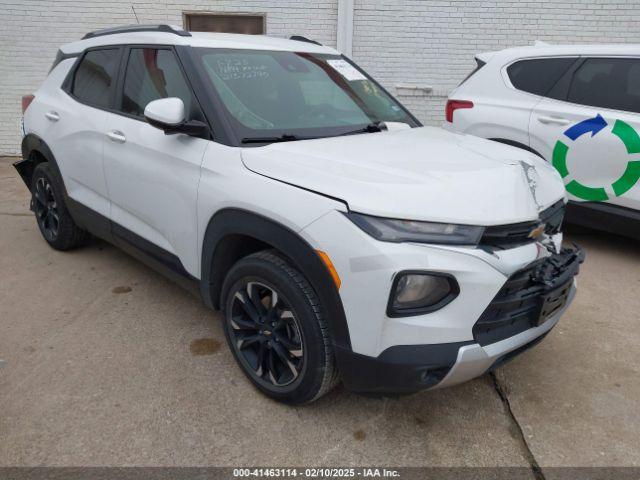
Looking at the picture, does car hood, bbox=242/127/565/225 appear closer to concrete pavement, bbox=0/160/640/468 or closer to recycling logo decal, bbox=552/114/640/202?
concrete pavement, bbox=0/160/640/468

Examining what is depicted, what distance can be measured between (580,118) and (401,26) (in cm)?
384

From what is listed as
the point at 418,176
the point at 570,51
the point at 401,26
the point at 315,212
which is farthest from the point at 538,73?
the point at 315,212

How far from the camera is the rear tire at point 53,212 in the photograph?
13.7ft

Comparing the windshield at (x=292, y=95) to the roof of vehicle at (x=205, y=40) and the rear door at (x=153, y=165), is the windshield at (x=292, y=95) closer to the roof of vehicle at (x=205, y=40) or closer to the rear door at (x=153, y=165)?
the roof of vehicle at (x=205, y=40)

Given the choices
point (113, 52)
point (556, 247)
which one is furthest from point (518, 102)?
point (113, 52)

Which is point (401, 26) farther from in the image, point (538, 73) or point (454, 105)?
point (538, 73)

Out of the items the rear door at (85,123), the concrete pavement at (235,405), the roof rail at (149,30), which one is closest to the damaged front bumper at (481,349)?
the concrete pavement at (235,405)

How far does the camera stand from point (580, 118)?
448 cm

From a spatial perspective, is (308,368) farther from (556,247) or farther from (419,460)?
(556,247)

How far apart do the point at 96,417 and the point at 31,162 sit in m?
2.91

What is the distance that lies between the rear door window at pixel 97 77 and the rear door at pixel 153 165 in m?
0.16

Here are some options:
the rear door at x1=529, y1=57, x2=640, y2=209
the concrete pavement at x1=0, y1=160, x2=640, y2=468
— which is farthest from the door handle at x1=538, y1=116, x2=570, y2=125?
the concrete pavement at x1=0, y1=160, x2=640, y2=468

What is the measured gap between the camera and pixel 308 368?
2312 millimetres

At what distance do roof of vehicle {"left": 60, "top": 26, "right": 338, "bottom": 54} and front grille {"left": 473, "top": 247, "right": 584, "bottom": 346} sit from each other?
6.73 ft
